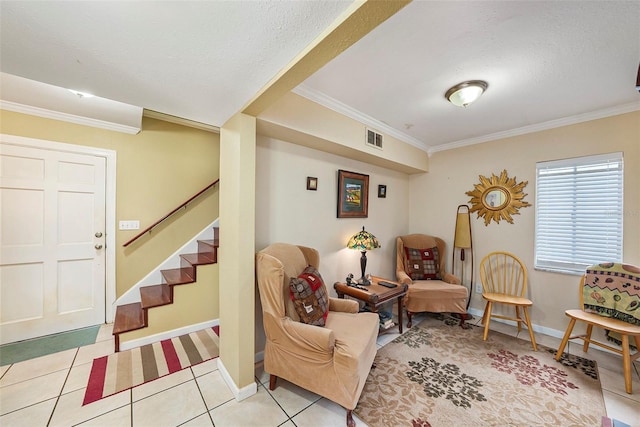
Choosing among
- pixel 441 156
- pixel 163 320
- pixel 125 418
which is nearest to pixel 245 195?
pixel 125 418

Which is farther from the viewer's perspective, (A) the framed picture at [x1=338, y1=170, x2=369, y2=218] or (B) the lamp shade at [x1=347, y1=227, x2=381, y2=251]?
(A) the framed picture at [x1=338, y1=170, x2=369, y2=218]

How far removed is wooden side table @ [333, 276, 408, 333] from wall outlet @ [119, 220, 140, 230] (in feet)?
8.57

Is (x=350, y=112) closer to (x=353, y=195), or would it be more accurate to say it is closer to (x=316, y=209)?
(x=353, y=195)

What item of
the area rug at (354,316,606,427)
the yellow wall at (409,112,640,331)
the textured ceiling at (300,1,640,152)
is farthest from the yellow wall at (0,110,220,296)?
the yellow wall at (409,112,640,331)

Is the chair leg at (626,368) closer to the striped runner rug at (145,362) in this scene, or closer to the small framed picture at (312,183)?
the small framed picture at (312,183)

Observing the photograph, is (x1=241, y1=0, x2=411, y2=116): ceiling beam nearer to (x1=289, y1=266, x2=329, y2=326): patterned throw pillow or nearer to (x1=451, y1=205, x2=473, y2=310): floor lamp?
(x1=289, y1=266, x2=329, y2=326): patterned throw pillow

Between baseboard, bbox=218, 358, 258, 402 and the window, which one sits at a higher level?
the window

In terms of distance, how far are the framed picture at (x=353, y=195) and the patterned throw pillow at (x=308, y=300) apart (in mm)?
1132

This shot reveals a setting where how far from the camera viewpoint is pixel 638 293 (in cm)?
206

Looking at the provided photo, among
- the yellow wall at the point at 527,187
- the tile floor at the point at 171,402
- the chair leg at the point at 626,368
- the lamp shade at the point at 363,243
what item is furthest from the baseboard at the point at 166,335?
the chair leg at the point at 626,368

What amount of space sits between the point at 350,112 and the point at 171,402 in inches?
115

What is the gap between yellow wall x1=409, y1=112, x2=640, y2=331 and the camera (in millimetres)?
2346

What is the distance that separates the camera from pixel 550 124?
2.75m

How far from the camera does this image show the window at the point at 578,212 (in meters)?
2.43
